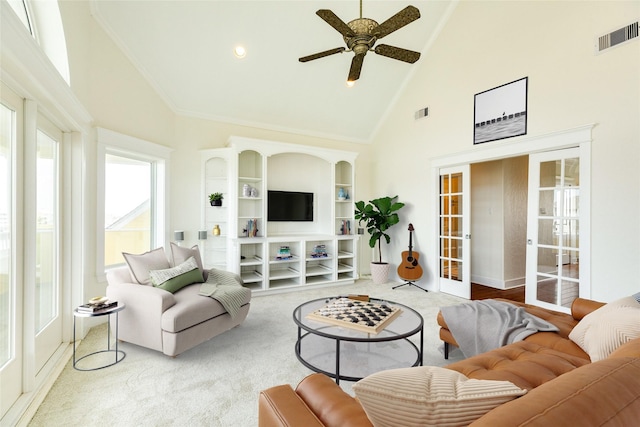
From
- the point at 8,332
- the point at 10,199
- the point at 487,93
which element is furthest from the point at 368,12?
the point at 8,332

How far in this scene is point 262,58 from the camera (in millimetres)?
4344

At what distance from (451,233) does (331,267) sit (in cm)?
205

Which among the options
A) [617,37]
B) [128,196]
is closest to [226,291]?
[128,196]

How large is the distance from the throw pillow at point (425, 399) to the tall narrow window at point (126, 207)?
13.2ft

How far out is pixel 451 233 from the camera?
A: 484cm

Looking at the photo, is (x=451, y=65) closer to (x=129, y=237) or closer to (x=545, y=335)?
(x=545, y=335)

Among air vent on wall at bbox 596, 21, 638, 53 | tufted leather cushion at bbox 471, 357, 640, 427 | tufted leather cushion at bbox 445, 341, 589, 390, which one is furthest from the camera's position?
air vent on wall at bbox 596, 21, 638, 53

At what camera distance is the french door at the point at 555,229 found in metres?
3.40

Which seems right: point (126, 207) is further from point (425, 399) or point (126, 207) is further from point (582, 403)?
point (582, 403)

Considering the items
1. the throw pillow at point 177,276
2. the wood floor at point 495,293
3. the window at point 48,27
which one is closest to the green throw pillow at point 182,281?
the throw pillow at point 177,276

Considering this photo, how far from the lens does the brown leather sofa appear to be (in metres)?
0.68

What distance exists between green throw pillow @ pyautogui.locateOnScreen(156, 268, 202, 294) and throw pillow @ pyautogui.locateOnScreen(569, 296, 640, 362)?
322cm

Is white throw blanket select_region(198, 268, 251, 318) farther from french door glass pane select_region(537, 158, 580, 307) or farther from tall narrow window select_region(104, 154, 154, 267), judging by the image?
french door glass pane select_region(537, 158, 580, 307)

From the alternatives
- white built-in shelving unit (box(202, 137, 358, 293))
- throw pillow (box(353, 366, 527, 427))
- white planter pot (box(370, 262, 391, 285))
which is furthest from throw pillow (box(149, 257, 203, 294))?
white planter pot (box(370, 262, 391, 285))
